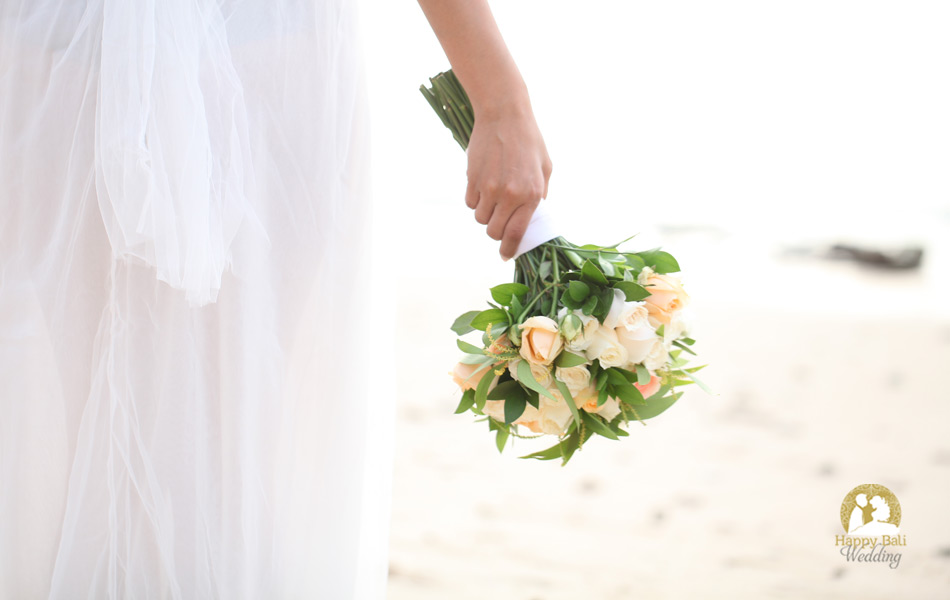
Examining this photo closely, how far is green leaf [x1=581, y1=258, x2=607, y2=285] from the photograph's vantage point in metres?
0.77

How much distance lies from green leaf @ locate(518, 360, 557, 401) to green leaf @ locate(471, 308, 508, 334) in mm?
57

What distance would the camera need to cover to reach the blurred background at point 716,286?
6.14 ft

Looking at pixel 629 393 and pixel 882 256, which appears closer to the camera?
pixel 629 393

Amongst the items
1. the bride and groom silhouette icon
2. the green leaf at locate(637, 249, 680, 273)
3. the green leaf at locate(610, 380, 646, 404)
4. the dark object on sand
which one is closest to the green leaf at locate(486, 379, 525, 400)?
the green leaf at locate(610, 380, 646, 404)

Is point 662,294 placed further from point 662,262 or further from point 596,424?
point 596,424

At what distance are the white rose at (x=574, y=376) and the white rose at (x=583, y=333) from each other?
23 mm

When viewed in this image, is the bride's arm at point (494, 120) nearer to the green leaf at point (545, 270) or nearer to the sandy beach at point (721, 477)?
the green leaf at point (545, 270)

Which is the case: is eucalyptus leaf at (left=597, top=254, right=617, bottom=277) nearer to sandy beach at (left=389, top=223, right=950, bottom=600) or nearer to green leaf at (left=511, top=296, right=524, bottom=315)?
green leaf at (left=511, top=296, right=524, bottom=315)

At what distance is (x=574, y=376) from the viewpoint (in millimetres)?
757

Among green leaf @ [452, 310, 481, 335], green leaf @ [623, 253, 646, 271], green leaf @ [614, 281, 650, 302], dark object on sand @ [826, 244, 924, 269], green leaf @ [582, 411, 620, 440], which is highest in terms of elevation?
green leaf @ [452, 310, 481, 335]

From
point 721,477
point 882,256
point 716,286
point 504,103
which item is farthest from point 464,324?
point 882,256

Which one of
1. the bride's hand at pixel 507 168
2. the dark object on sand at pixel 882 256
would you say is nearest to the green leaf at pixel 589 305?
the bride's hand at pixel 507 168

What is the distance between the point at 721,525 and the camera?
2.12 m

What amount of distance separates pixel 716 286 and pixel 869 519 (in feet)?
8.13
